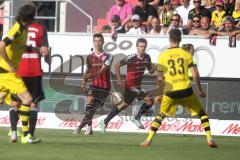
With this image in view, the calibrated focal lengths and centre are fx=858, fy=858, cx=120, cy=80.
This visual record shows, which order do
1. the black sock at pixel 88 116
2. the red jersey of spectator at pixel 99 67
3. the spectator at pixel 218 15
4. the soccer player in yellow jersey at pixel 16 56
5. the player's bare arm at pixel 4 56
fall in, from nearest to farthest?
the player's bare arm at pixel 4 56 → the soccer player in yellow jersey at pixel 16 56 → the black sock at pixel 88 116 → the red jersey of spectator at pixel 99 67 → the spectator at pixel 218 15

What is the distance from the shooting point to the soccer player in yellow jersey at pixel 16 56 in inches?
562

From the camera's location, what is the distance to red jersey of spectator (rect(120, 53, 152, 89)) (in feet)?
66.6

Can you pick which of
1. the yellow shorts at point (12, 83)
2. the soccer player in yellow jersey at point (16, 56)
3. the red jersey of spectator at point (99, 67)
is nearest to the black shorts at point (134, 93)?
the red jersey of spectator at point (99, 67)

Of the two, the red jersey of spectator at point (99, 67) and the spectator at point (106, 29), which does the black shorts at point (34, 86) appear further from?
the spectator at point (106, 29)

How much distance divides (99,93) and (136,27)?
3.09 m

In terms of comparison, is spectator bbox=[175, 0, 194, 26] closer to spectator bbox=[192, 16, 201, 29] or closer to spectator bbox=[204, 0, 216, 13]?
spectator bbox=[204, 0, 216, 13]

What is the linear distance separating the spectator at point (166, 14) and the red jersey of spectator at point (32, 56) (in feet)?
23.9

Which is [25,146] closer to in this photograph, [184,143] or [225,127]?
[184,143]

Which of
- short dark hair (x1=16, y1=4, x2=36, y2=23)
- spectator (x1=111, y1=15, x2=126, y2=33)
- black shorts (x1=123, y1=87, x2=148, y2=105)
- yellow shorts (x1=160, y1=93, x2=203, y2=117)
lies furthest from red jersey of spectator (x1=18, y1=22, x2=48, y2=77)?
spectator (x1=111, y1=15, x2=126, y2=33)

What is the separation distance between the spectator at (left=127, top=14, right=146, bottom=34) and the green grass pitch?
4.81 metres

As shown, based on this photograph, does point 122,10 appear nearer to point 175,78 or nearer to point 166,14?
point 166,14

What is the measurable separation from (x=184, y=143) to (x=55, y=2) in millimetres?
9545

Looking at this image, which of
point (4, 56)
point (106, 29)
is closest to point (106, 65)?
point (106, 29)

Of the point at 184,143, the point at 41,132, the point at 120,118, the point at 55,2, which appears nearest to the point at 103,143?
the point at 184,143
